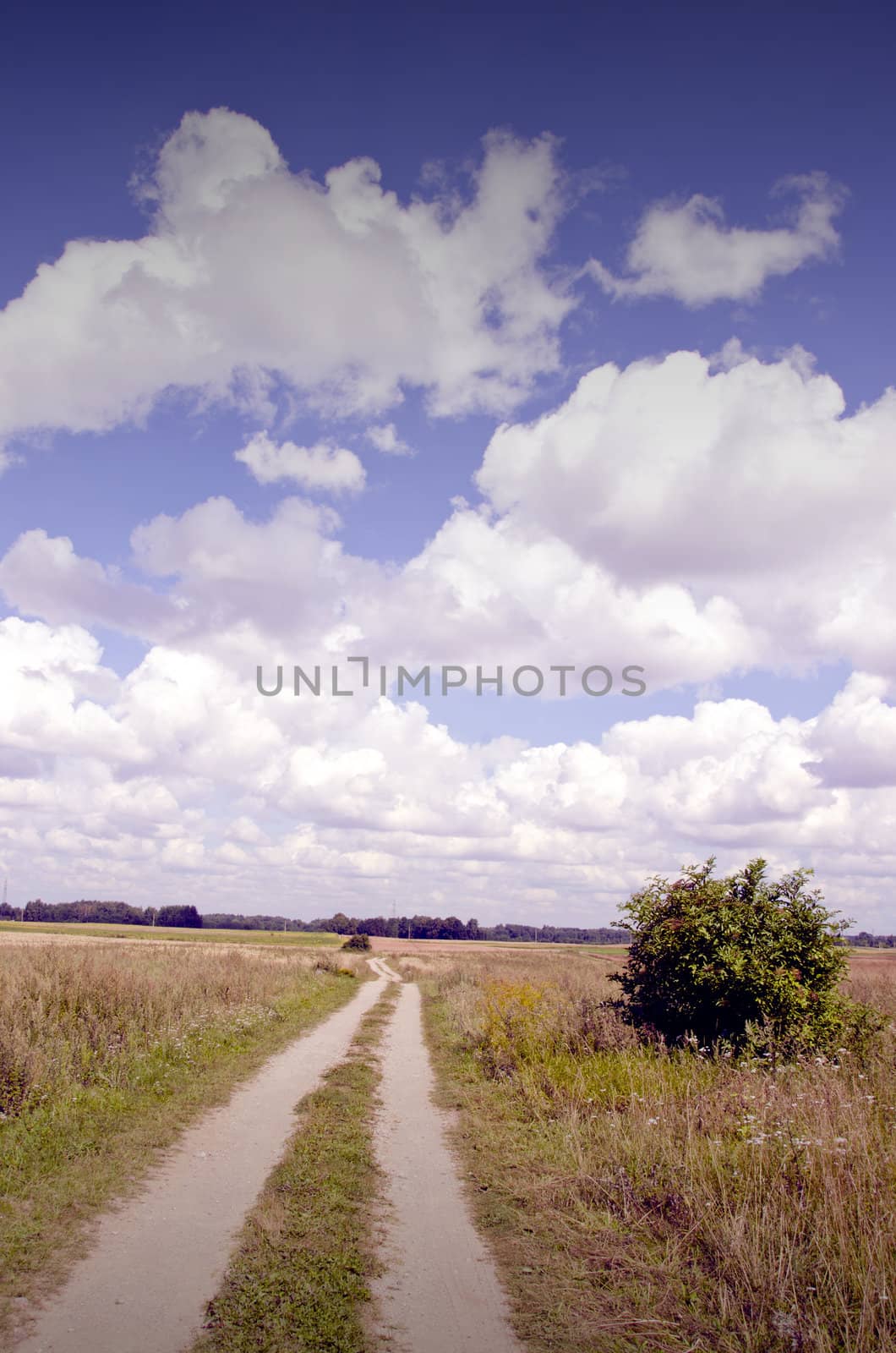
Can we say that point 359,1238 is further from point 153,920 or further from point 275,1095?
point 153,920

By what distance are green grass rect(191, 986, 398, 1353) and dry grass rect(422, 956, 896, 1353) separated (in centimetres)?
108

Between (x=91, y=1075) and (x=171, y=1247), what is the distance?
5670 millimetres

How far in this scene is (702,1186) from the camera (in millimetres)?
6426

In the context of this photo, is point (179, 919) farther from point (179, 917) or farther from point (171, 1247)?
point (171, 1247)

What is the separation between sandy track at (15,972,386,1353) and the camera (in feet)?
14.5

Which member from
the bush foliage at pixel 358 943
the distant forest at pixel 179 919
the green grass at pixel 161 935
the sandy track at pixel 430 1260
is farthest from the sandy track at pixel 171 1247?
the distant forest at pixel 179 919

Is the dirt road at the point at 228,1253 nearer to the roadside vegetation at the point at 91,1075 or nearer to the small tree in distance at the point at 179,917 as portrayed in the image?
the roadside vegetation at the point at 91,1075

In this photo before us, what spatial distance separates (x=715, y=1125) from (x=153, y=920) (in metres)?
182

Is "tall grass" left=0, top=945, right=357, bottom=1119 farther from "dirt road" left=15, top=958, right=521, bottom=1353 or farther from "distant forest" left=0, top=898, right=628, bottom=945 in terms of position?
"distant forest" left=0, top=898, right=628, bottom=945

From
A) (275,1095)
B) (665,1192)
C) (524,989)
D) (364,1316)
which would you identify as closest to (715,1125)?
(665,1192)

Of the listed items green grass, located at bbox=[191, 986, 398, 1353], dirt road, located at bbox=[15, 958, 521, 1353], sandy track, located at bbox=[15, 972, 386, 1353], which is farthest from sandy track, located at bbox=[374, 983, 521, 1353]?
sandy track, located at bbox=[15, 972, 386, 1353]

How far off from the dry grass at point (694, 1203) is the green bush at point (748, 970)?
25.0 inches

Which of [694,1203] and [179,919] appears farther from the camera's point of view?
[179,919]

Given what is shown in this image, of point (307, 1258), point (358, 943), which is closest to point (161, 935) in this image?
point (358, 943)
